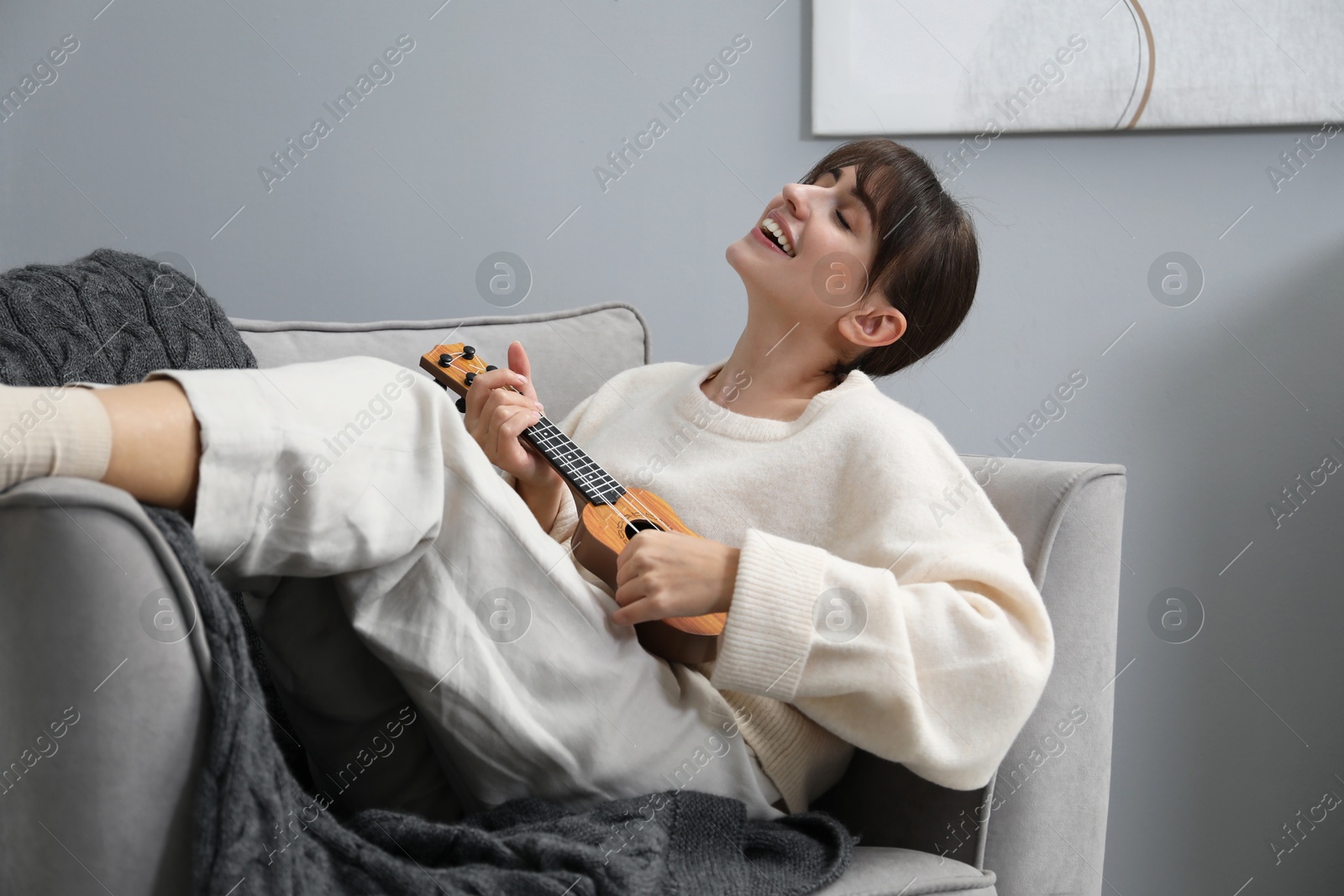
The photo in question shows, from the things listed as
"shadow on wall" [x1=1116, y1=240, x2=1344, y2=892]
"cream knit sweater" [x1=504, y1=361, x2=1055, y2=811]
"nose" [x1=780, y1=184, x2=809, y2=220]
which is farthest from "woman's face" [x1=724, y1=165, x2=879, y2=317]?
"shadow on wall" [x1=1116, y1=240, x2=1344, y2=892]

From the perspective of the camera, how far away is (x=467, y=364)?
3.35 ft

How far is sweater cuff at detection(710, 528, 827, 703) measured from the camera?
72cm

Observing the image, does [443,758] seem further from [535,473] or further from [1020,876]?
[1020,876]

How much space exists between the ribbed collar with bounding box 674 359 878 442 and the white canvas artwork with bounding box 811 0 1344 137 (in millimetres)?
599

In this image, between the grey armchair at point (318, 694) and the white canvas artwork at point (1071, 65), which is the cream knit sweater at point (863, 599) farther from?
the white canvas artwork at point (1071, 65)

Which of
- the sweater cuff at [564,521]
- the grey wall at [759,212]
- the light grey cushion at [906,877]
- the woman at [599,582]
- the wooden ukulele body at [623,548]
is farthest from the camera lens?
the grey wall at [759,212]

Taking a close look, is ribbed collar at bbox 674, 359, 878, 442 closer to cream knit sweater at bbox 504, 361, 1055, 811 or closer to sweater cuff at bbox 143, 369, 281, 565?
cream knit sweater at bbox 504, 361, 1055, 811

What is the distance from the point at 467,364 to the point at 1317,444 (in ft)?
3.85

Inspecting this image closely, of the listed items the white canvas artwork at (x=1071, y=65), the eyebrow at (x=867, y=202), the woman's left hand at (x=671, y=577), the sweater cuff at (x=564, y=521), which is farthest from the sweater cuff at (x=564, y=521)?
the white canvas artwork at (x=1071, y=65)

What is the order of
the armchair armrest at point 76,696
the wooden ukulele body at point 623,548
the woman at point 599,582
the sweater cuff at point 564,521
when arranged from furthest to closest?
the sweater cuff at point 564,521, the wooden ukulele body at point 623,548, the woman at point 599,582, the armchair armrest at point 76,696

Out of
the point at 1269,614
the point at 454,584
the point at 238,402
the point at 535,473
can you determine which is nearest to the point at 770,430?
the point at 535,473

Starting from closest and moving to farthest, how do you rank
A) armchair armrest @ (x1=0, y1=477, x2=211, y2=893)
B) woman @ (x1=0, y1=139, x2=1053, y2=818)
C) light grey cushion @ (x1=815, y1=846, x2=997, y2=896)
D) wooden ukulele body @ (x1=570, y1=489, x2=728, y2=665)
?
armchair armrest @ (x1=0, y1=477, x2=211, y2=893) → woman @ (x1=0, y1=139, x2=1053, y2=818) → light grey cushion @ (x1=815, y1=846, x2=997, y2=896) → wooden ukulele body @ (x1=570, y1=489, x2=728, y2=665)

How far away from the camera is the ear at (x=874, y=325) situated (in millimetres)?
1068

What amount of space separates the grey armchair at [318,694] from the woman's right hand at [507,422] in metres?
0.22
